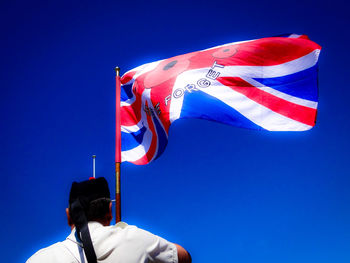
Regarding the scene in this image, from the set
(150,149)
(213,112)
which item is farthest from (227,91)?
(150,149)

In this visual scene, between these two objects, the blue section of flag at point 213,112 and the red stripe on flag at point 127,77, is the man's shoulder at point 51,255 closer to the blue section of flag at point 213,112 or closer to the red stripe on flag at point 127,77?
the blue section of flag at point 213,112

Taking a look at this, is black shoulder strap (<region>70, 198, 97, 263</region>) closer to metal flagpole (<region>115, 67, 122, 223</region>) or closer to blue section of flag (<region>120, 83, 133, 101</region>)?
metal flagpole (<region>115, 67, 122, 223</region>)

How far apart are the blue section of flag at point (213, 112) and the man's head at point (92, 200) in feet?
14.4

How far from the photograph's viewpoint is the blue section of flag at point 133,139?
27.7 feet

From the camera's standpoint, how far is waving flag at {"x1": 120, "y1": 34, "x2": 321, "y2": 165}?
286 inches

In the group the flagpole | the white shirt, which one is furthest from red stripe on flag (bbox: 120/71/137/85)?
the white shirt

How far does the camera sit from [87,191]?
289 cm

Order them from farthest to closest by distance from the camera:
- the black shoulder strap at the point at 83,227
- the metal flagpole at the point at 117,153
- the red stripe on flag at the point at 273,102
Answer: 1. the red stripe on flag at the point at 273,102
2. the metal flagpole at the point at 117,153
3. the black shoulder strap at the point at 83,227

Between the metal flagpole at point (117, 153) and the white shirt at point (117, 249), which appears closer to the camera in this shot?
the white shirt at point (117, 249)

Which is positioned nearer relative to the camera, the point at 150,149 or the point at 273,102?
the point at 273,102

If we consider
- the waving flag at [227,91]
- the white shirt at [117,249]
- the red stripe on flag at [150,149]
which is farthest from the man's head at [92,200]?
the red stripe on flag at [150,149]

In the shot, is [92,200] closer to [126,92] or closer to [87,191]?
[87,191]

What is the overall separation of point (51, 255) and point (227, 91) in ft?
18.2

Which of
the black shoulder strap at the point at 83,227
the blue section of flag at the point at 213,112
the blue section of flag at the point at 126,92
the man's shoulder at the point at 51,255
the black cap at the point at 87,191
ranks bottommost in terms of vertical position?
the man's shoulder at the point at 51,255
